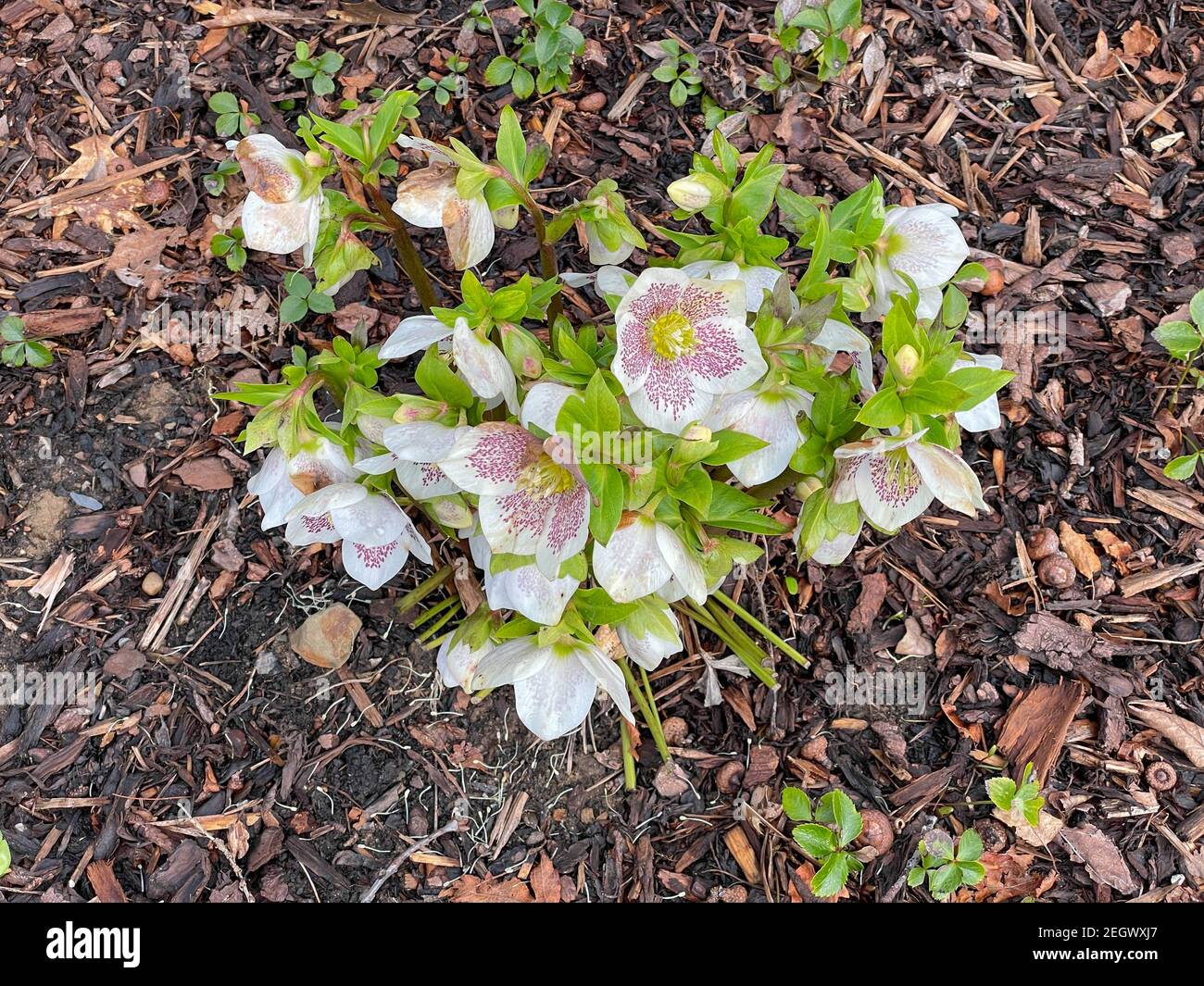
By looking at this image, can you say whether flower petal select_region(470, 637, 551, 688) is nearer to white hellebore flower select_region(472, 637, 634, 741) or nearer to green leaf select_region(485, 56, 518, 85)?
white hellebore flower select_region(472, 637, 634, 741)

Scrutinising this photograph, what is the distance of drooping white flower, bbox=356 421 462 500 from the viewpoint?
117 cm

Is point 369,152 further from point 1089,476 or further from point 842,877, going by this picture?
point 1089,476

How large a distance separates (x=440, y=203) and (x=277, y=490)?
0.44 meters

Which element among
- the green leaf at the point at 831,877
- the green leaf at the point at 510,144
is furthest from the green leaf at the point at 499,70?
the green leaf at the point at 831,877

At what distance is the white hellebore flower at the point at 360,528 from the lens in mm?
1241

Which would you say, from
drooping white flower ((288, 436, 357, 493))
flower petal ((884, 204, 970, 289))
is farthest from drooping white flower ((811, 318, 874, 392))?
drooping white flower ((288, 436, 357, 493))

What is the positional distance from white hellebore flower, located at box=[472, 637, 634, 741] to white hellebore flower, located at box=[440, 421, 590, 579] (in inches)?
7.6

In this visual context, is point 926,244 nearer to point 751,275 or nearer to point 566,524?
point 751,275

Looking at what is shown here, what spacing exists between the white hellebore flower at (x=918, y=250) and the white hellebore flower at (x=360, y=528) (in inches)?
28.3

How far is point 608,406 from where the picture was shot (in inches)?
42.0

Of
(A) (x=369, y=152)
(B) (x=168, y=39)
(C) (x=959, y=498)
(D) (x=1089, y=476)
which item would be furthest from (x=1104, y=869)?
(B) (x=168, y=39)

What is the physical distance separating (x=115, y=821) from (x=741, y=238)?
1426mm

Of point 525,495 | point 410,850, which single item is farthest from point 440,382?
point 410,850

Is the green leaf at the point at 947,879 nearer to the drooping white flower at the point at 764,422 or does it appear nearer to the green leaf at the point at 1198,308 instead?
the drooping white flower at the point at 764,422
